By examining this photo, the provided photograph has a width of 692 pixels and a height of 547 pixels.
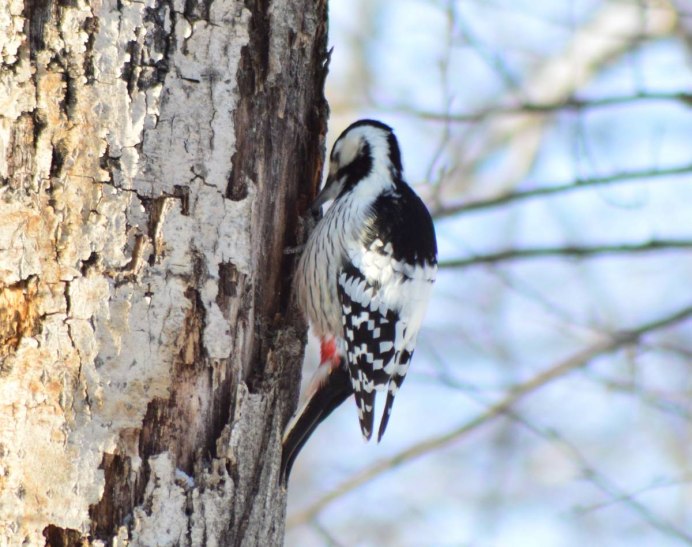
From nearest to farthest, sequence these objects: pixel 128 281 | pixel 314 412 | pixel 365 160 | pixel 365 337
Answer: pixel 128 281 → pixel 314 412 → pixel 365 337 → pixel 365 160

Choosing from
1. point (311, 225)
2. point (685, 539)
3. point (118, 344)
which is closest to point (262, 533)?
point (118, 344)

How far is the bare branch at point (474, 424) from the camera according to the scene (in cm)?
526

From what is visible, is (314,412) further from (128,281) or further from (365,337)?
(128,281)

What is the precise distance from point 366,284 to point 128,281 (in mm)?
1336

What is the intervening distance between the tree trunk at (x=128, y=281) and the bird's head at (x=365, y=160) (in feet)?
3.92

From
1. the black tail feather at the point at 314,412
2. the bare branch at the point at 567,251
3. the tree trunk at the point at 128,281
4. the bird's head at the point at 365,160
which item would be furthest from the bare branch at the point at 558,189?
the tree trunk at the point at 128,281

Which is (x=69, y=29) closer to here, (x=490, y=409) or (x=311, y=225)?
(x=311, y=225)

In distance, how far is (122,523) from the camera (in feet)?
7.36

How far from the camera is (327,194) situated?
11.6ft

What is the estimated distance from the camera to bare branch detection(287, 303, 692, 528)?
5259mm

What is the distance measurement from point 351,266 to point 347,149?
2.10 feet

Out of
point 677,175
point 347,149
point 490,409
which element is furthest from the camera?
point 490,409

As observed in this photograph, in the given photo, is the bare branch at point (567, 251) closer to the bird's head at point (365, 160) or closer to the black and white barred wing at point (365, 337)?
the bird's head at point (365, 160)

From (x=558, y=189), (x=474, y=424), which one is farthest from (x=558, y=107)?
(x=474, y=424)
